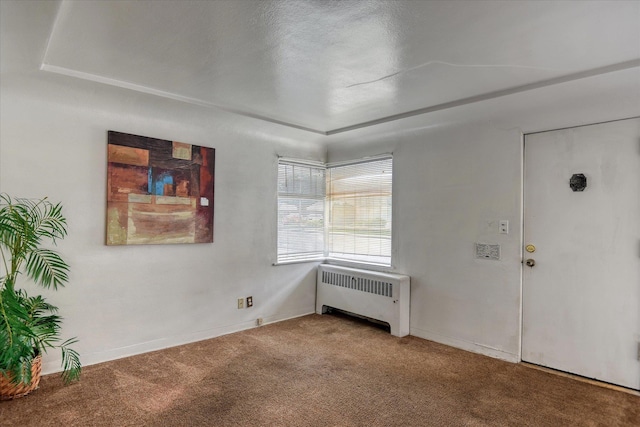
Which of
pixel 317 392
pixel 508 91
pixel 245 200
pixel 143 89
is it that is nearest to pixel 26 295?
pixel 143 89

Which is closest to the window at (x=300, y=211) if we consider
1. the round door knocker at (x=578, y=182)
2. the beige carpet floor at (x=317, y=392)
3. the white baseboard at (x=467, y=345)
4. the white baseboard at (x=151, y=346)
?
the white baseboard at (x=151, y=346)

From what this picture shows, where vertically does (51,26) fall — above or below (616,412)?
above

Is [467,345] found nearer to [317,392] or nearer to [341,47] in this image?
[317,392]

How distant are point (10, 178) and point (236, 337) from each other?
2.37m

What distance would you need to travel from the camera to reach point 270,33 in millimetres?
2025

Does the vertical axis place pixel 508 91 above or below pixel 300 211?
above

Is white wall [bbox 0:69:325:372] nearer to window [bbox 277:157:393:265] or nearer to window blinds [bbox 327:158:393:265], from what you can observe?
window [bbox 277:157:393:265]

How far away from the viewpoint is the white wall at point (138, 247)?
2.80 m

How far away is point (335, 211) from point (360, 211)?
17.3 inches

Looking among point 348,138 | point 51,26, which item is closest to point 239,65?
point 51,26

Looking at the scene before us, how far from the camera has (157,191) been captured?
3400mm

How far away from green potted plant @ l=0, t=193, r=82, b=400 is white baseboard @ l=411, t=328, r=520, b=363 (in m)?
3.10

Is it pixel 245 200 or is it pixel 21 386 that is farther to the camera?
pixel 245 200

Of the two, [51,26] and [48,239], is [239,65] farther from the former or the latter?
[48,239]
